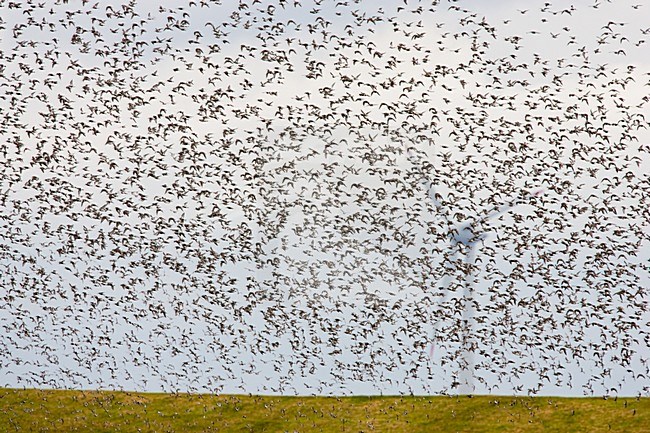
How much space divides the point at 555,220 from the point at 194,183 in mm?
5917

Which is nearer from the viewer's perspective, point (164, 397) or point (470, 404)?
point (470, 404)

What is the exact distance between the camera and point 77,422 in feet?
A: 57.2

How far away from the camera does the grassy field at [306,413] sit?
51.7 feet

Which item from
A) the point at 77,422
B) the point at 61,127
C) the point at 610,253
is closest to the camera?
the point at 610,253

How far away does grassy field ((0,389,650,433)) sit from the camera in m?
15.8

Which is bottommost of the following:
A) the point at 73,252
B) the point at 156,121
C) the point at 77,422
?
the point at 77,422

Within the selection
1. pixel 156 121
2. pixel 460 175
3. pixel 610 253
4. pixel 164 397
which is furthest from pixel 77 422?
pixel 610 253

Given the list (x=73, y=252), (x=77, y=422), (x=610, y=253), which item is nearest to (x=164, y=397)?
(x=77, y=422)

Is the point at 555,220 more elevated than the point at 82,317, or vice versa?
the point at 555,220

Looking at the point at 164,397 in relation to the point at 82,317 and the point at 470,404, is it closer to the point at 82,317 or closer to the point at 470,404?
the point at 82,317

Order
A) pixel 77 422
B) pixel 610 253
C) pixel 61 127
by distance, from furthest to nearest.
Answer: pixel 77 422
pixel 61 127
pixel 610 253

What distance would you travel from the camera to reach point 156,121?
1573 cm

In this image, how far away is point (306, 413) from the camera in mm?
16625

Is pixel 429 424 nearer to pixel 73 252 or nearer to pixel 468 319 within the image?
pixel 468 319
